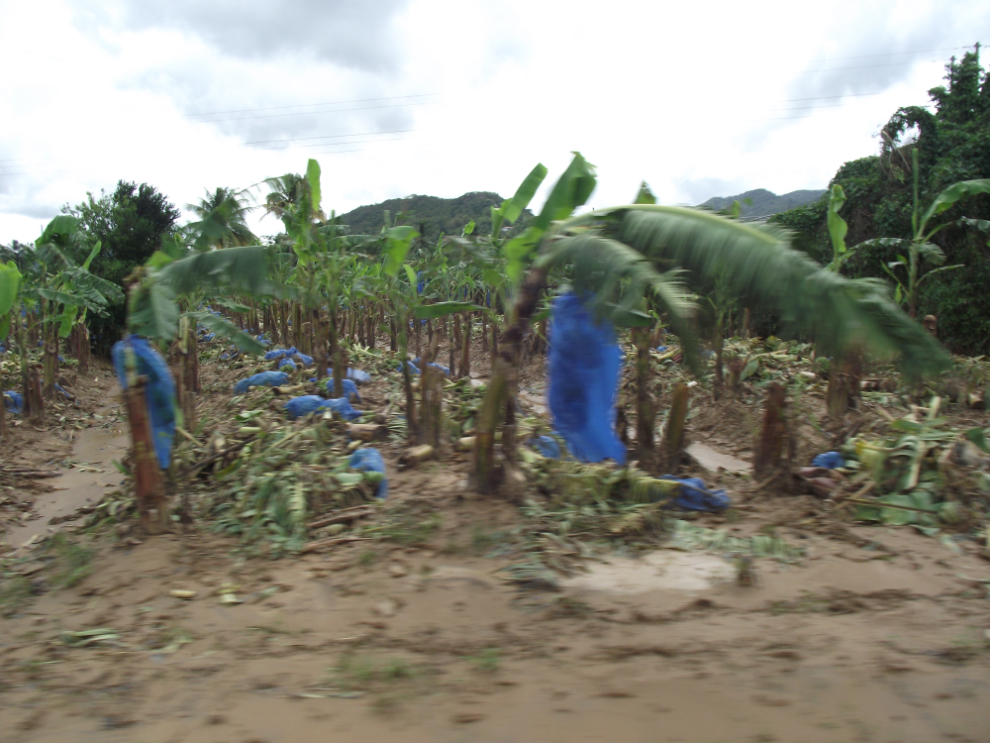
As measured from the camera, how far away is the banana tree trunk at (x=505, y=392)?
14.5 feet

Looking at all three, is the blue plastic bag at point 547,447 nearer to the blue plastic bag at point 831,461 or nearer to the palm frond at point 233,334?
the blue plastic bag at point 831,461

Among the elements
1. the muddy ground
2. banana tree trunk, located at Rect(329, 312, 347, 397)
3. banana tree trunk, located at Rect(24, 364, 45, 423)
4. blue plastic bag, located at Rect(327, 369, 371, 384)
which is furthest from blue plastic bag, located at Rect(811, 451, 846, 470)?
banana tree trunk, located at Rect(24, 364, 45, 423)

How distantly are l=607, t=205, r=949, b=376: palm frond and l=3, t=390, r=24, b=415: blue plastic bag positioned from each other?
1015cm

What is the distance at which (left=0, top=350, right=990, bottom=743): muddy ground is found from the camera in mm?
2477

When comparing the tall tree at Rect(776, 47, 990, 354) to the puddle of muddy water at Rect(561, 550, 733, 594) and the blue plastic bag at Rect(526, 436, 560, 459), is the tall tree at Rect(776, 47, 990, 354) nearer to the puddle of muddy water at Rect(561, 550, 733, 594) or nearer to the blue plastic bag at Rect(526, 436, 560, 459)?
the blue plastic bag at Rect(526, 436, 560, 459)

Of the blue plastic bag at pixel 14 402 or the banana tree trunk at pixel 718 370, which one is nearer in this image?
the banana tree trunk at pixel 718 370

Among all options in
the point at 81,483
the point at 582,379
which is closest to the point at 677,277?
the point at 582,379

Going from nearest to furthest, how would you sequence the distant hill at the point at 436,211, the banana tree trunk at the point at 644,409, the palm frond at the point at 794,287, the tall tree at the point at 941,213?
the palm frond at the point at 794,287, the banana tree trunk at the point at 644,409, the tall tree at the point at 941,213, the distant hill at the point at 436,211

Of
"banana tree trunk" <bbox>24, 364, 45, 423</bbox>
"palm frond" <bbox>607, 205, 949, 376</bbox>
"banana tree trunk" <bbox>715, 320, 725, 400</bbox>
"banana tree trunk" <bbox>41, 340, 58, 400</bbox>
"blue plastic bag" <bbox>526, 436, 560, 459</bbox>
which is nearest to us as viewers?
"palm frond" <bbox>607, 205, 949, 376</bbox>

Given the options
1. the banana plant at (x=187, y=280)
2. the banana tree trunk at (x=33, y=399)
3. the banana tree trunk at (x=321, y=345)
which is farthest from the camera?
the banana tree trunk at (x=33, y=399)

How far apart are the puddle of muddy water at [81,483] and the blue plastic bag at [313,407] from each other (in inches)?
76.8

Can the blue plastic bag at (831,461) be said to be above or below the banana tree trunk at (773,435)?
below

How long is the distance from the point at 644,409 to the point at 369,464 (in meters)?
2.57

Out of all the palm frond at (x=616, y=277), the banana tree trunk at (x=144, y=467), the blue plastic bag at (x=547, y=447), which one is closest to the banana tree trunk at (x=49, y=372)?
the banana tree trunk at (x=144, y=467)
